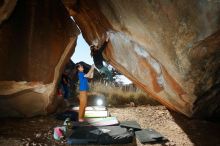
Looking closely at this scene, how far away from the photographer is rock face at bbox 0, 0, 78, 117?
7.22 metres

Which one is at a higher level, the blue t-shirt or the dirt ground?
the blue t-shirt

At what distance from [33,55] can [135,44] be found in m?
2.74

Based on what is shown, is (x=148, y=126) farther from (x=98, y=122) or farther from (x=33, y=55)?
(x=33, y=55)

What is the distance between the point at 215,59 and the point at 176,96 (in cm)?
130

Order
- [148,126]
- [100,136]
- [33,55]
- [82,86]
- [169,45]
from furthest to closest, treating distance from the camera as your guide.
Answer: [33,55], [82,86], [148,126], [169,45], [100,136]

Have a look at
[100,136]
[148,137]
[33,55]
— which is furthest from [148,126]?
[33,55]

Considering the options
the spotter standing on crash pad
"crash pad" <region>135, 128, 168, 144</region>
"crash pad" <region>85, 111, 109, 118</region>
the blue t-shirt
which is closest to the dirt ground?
"crash pad" <region>135, 128, 168, 144</region>

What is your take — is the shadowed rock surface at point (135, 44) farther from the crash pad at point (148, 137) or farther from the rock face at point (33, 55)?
the crash pad at point (148, 137)

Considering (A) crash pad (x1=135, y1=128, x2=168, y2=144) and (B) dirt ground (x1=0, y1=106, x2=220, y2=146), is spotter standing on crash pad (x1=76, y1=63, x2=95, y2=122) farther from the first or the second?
(A) crash pad (x1=135, y1=128, x2=168, y2=144)

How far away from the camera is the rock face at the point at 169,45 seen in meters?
5.08

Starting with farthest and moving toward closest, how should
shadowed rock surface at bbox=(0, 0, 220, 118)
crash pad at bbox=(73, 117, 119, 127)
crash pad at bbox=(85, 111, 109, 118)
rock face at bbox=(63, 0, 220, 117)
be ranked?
crash pad at bbox=(85, 111, 109, 118) < crash pad at bbox=(73, 117, 119, 127) < shadowed rock surface at bbox=(0, 0, 220, 118) < rock face at bbox=(63, 0, 220, 117)

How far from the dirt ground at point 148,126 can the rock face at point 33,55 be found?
0.48 metres

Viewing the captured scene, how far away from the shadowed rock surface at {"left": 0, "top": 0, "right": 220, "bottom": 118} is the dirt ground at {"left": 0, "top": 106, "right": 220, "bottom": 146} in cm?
41

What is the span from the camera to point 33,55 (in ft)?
24.9
